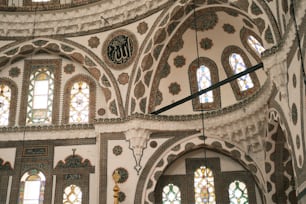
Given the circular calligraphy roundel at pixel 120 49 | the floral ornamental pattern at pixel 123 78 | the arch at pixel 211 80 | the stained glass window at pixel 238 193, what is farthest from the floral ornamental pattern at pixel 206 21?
the stained glass window at pixel 238 193

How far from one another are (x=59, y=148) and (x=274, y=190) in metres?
6.59

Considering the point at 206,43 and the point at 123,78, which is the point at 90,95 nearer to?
the point at 123,78

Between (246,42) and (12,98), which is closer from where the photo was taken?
(246,42)

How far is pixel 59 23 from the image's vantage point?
15.0 meters

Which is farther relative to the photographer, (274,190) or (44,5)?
(44,5)

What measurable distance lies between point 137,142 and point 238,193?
130 inches

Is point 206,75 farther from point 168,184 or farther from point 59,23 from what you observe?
point 59,23

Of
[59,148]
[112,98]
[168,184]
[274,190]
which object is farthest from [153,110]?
[274,190]

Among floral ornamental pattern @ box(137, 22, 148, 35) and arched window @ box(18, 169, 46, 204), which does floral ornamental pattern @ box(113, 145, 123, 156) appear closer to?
arched window @ box(18, 169, 46, 204)

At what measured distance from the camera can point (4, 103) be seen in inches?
592

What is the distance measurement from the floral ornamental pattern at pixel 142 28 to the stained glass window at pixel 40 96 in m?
3.44

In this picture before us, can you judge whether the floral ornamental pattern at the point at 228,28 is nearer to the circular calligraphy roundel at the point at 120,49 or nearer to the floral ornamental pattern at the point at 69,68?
the circular calligraphy roundel at the point at 120,49

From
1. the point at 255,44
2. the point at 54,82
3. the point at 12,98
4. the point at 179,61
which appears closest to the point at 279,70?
the point at 255,44

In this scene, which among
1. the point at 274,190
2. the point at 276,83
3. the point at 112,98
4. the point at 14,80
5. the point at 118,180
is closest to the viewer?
the point at 276,83
